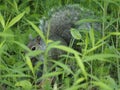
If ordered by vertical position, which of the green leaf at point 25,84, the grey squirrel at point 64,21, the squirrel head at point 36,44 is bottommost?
the squirrel head at point 36,44

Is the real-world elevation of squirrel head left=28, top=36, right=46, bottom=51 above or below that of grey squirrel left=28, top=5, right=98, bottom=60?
below

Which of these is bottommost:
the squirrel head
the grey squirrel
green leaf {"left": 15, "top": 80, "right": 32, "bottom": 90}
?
the squirrel head

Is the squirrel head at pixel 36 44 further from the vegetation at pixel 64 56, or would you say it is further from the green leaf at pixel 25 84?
the green leaf at pixel 25 84

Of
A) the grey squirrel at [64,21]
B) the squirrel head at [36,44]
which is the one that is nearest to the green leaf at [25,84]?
the squirrel head at [36,44]

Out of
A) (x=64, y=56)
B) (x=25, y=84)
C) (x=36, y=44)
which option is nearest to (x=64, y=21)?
(x=36, y=44)

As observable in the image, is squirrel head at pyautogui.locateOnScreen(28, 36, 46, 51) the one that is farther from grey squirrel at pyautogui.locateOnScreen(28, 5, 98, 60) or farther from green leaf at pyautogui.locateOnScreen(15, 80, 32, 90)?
green leaf at pyautogui.locateOnScreen(15, 80, 32, 90)

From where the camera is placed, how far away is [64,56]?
121 inches

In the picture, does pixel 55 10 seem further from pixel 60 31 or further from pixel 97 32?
pixel 97 32

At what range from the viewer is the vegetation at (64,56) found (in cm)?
279

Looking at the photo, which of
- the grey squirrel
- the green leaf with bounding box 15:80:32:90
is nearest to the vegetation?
the green leaf with bounding box 15:80:32:90

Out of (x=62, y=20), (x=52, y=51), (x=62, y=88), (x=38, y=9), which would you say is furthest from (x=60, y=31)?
(x=62, y=88)

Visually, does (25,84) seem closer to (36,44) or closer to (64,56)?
(64,56)

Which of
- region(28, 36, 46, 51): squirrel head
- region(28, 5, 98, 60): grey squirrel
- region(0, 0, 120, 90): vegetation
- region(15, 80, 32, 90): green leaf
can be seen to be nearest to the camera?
region(0, 0, 120, 90): vegetation

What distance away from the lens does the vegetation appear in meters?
2.79
